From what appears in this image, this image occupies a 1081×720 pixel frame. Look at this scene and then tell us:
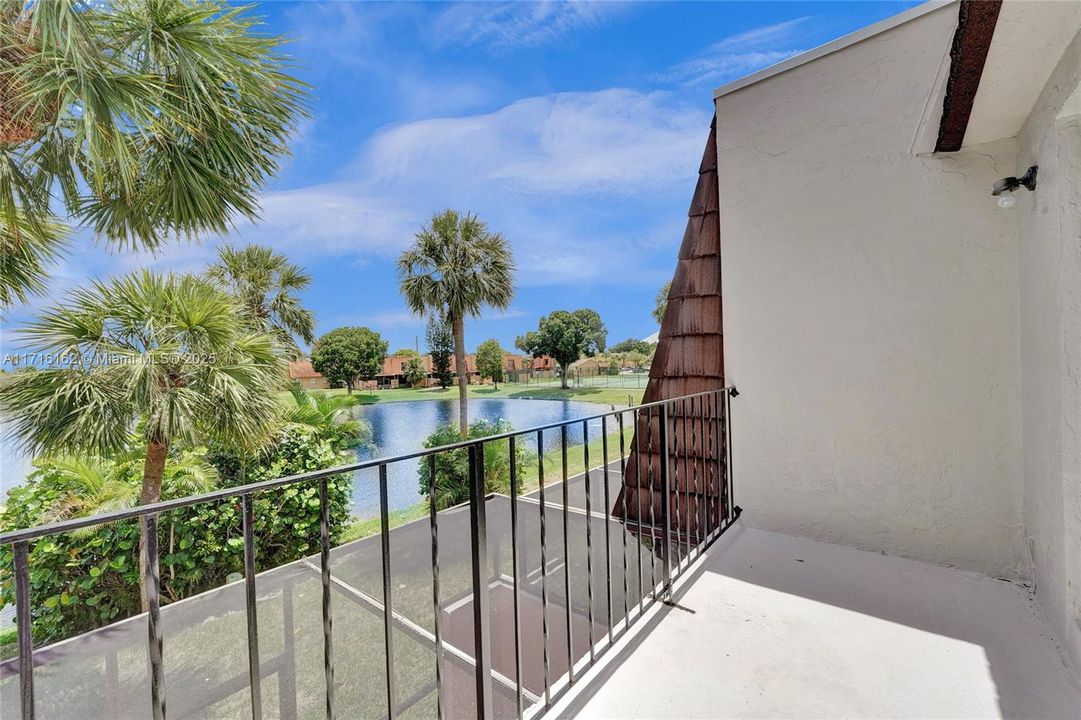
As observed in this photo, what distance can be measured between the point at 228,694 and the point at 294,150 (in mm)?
4538

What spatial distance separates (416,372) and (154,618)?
62.0 feet

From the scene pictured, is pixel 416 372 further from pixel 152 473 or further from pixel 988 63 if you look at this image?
pixel 988 63

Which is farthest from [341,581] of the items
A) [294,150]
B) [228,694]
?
Result: [294,150]

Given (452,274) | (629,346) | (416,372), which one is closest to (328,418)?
(452,274)

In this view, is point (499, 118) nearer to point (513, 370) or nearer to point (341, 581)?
point (513, 370)

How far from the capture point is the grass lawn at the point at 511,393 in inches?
611

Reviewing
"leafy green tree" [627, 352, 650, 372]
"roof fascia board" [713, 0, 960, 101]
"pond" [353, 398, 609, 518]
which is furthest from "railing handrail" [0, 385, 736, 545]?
"leafy green tree" [627, 352, 650, 372]

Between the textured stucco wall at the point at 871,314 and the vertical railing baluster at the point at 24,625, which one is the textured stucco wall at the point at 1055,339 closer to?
the textured stucco wall at the point at 871,314

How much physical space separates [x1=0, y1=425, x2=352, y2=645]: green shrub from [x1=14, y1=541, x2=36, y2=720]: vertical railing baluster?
3.17 metres

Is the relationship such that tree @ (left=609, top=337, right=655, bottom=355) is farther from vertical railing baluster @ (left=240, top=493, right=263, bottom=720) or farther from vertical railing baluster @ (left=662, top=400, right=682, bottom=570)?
vertical railing baluster @ (left=240, top=493, right=263, bottom=720)

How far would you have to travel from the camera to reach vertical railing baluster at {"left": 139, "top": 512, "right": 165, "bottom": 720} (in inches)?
25.4

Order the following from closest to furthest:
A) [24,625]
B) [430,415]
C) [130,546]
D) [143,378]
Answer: [24,625] → [143,378] → [130,546] → [430,415]

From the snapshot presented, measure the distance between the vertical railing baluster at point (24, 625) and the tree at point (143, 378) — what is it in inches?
161

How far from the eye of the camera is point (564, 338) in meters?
20.6
